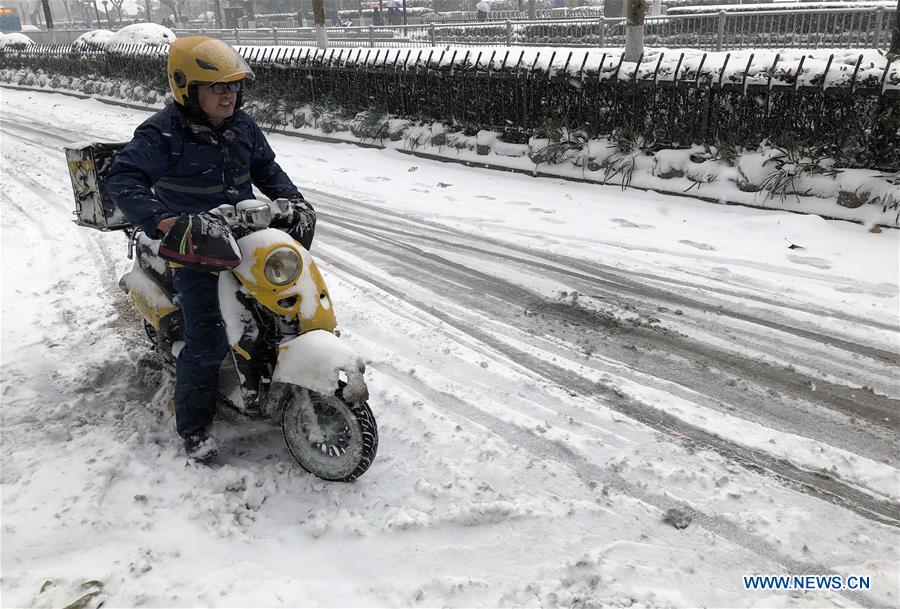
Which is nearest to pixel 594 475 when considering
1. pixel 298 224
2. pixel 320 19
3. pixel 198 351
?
pixel 298 224

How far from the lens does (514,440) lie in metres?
3.63

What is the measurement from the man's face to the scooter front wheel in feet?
4.74

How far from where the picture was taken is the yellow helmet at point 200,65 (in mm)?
3059

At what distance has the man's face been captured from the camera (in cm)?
315

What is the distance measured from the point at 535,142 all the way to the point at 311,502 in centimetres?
769

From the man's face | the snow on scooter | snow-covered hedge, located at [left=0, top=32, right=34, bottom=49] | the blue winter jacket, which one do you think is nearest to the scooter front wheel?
the snow on scooter

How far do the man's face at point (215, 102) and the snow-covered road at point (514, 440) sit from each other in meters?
1.76

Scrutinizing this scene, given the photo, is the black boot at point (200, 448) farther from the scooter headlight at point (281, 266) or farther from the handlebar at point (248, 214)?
the handlebar at point (248, 214)

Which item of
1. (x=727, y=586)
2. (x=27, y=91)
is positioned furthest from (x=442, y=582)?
(x=27, y=91)

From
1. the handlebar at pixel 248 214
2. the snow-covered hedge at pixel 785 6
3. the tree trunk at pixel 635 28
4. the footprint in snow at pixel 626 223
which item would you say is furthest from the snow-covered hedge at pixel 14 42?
the handlebar at pixel 248 214

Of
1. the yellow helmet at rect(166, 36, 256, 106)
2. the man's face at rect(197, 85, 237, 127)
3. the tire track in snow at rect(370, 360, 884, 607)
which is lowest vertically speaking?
the tire track in snow at rect(370, 360, 884, 607)

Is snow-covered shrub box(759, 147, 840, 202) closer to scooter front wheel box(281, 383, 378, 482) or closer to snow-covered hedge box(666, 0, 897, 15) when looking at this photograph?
snow-covered hedge box(666, 0, 897, 15)

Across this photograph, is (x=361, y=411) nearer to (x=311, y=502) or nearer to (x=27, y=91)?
(x=311, y=502)

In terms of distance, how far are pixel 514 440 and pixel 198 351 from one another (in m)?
1.77
